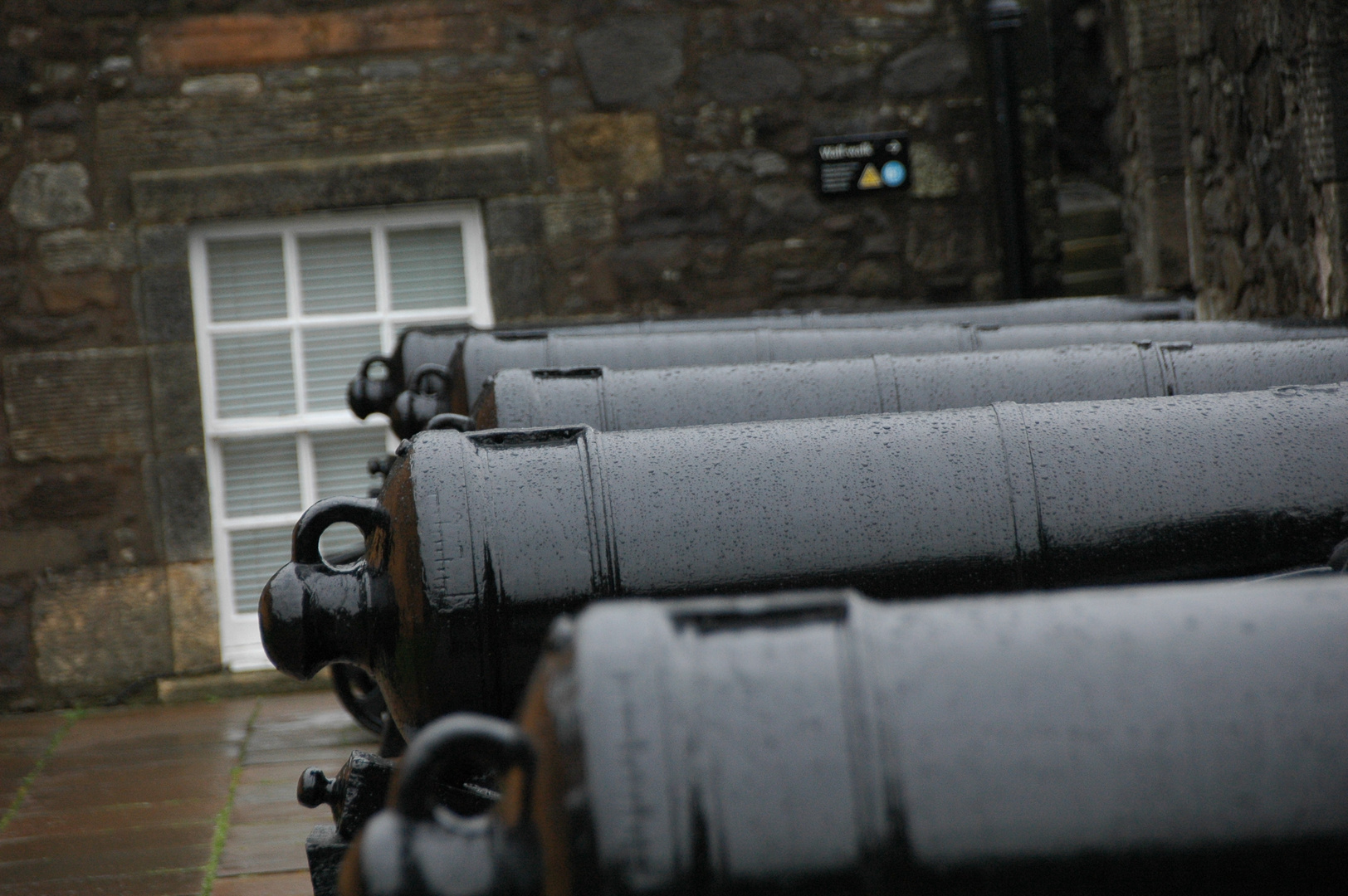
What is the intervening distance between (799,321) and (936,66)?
2.67 meters

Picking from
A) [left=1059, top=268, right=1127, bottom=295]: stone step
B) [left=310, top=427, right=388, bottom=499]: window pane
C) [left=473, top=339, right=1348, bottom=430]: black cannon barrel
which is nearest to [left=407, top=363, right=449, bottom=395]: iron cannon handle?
[left=473, top=339, right=1348, bottom=430]: black cannon barrel

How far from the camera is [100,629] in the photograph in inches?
249

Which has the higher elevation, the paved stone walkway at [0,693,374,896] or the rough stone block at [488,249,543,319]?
the rough stone block at [488,249,543,319]

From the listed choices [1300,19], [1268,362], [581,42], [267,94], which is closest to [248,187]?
[267,94]

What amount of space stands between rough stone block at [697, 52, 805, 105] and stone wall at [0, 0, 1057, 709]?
1 centimetres

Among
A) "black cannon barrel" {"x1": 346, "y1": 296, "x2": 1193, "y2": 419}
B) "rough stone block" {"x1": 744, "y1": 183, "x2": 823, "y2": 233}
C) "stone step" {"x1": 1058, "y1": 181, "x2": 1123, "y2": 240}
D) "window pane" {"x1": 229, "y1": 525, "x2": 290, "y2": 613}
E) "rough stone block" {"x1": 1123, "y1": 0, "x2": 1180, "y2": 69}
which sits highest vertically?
"rough stone block" {"x1": 1123, "y1": 0, "x2": 1180, "y2": 69}

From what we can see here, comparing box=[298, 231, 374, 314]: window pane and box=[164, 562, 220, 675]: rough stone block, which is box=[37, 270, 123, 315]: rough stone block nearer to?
box=[298, 231, 374, 314]: window pane

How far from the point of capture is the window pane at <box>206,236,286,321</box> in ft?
21.2

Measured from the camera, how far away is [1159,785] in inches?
42.4

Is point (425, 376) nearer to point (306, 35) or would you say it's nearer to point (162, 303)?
point (162, 303)

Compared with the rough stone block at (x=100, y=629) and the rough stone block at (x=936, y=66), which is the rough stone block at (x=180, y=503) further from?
the rough stone block at (x=936, y=66)

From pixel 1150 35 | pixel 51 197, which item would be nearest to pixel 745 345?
pixel 1150 35

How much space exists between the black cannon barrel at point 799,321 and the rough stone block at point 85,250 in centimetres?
192

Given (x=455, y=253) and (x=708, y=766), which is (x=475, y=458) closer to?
(x=708, y=766)
